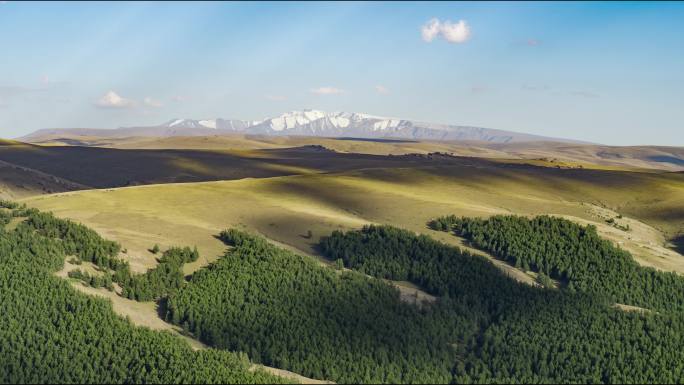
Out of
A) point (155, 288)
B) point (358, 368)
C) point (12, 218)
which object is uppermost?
point (12, 218)

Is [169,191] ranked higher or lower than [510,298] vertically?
higher

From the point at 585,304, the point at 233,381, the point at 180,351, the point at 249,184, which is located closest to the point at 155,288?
the point at 180,351

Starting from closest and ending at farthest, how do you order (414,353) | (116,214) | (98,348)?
(98,348)
(414,353)
(116,214)

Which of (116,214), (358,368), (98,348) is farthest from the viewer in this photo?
(116,214)

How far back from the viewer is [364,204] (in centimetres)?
10188

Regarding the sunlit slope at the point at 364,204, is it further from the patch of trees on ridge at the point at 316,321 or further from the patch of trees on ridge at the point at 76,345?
the patch of trees on ridge at the point at 76,345

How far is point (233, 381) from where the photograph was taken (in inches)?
1716

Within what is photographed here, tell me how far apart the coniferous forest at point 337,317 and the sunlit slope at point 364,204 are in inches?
251

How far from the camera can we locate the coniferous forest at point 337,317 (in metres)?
47.1

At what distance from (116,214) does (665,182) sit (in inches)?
4862

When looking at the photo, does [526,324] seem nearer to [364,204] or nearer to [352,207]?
[352,207]

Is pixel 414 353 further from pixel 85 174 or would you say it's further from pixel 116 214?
pixel 85 174

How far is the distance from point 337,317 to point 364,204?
4582cm

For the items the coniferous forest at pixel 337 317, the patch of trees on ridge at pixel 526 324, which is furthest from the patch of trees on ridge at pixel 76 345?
the patch of trees on ridge at pixel 526 324
